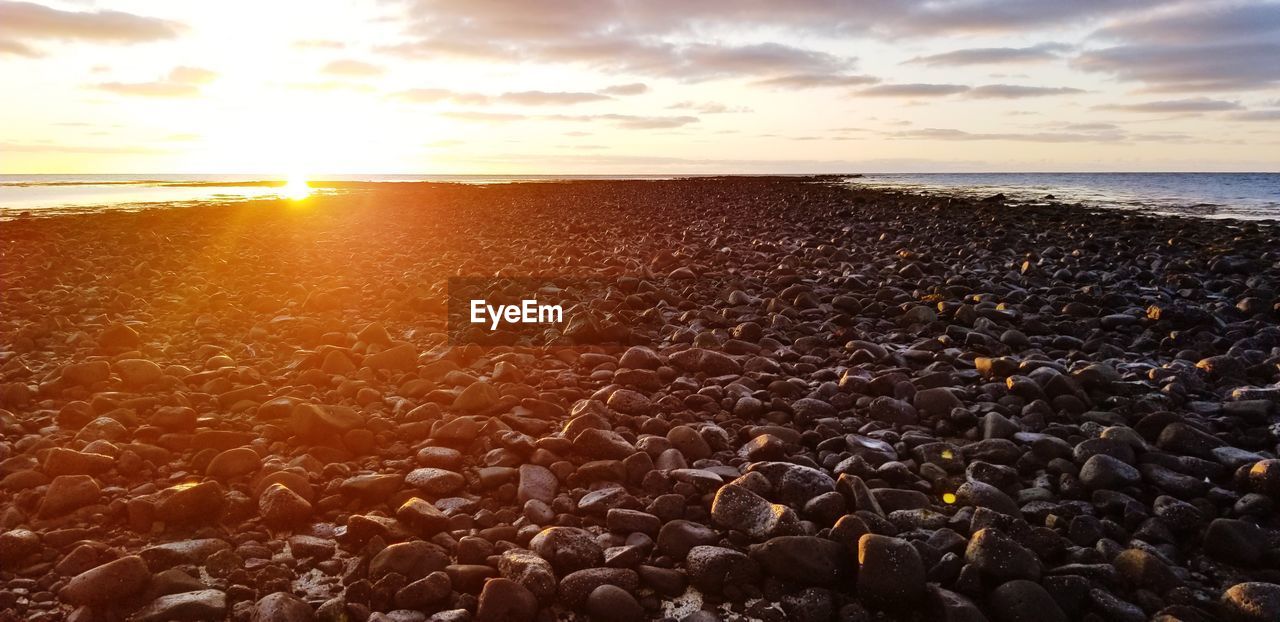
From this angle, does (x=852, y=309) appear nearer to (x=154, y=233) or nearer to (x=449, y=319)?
(x=449, y=319)

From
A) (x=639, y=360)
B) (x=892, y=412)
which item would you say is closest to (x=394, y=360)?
(x=639, y=360)

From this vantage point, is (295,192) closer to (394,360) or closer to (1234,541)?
(394,360)

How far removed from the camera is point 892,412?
5027 millimetres

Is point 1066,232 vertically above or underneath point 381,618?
above

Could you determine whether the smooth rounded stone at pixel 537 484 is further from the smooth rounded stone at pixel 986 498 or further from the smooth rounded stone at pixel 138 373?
the smooth rounded stone at pixel 138 373

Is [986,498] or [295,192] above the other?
Result: [295,192]

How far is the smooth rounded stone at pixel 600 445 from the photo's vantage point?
14.0 feet

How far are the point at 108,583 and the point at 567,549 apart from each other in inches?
70.6

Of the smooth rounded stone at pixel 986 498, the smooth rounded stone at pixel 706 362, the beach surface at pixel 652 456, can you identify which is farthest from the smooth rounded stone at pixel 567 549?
the smooth rounded stone at pixel 706 362

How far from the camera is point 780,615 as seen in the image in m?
2.91

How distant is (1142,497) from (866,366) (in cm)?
251

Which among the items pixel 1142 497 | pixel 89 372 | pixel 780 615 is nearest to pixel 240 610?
pixel 780 615

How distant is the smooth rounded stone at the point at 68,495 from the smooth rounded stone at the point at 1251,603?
16.7 ft

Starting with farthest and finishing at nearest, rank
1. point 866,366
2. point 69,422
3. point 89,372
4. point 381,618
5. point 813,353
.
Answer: point 813,353 < point 866,366 < point 89,372 < point 69,422 < point 381,618
